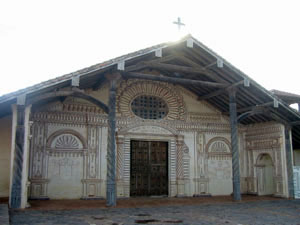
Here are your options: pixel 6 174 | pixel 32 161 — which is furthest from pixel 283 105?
pixel 6 174

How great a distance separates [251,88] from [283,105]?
144 centimetres

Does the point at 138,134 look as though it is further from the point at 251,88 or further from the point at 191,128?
the point at 251,88

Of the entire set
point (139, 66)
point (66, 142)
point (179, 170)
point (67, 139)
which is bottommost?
point (179, 170)

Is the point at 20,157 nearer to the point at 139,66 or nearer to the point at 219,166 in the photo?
the point at 139,66

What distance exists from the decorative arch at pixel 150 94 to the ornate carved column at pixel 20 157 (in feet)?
14.8

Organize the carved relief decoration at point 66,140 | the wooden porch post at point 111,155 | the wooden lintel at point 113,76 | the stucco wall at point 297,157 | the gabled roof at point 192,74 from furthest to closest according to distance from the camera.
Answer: the stucco wall at point 297,157, the carved relief decoration at point 66,140, the wooden lintel at point 113,76, the wooden porch post at point 111,155, the gabled roof at point 192,74

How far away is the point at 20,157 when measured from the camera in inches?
397

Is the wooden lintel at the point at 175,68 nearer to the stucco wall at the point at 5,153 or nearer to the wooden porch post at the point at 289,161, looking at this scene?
the wooden porch post at the point at 289,161

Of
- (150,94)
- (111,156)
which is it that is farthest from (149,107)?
(111,156)

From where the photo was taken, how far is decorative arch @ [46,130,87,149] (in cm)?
1284

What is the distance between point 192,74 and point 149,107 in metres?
2.33

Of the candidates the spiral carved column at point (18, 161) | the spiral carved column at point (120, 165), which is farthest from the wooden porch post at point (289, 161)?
the spiral carved column at point (18, 161)

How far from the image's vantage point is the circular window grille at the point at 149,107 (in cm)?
1438

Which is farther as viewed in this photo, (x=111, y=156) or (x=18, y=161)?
(x=111, y=156)
